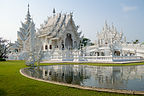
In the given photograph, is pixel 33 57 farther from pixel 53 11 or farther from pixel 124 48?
pixel 53 11

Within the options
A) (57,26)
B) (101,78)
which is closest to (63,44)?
(57,26)

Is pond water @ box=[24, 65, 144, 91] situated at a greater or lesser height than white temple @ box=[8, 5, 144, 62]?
lesser

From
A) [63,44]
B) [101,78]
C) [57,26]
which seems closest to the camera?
[101,78]

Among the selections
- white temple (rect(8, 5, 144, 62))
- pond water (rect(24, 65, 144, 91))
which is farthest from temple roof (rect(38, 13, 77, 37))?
pond water (rect(24, 65, 144, 91))

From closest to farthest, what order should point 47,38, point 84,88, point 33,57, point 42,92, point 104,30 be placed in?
point 42,92
point 84,88
point 33,57
point 47,38
point 104,30

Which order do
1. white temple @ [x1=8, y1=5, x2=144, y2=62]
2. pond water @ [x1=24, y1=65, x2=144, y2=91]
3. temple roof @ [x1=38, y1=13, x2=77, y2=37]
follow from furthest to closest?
temple roof @ [x1=38, y1=13, x2=77, y2=37] → white temple @ [x1=8, y1=5, x2=144, y2=62] → pond water @ [x1=24, y1=65, x2=144, y2=91]

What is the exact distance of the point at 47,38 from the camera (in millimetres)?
31375

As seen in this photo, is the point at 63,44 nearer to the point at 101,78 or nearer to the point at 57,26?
the point at 57,26

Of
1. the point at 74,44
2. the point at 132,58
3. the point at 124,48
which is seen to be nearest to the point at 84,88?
the point at 132,58

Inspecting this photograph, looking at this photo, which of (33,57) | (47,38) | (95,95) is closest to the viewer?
(95,95)

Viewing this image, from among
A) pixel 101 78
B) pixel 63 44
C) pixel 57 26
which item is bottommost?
pixel 101 78

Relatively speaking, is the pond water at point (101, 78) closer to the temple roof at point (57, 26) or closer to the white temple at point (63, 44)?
the white temple at point (63, 44)

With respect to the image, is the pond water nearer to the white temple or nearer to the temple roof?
the white temple

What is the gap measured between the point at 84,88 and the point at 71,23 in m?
27.9
